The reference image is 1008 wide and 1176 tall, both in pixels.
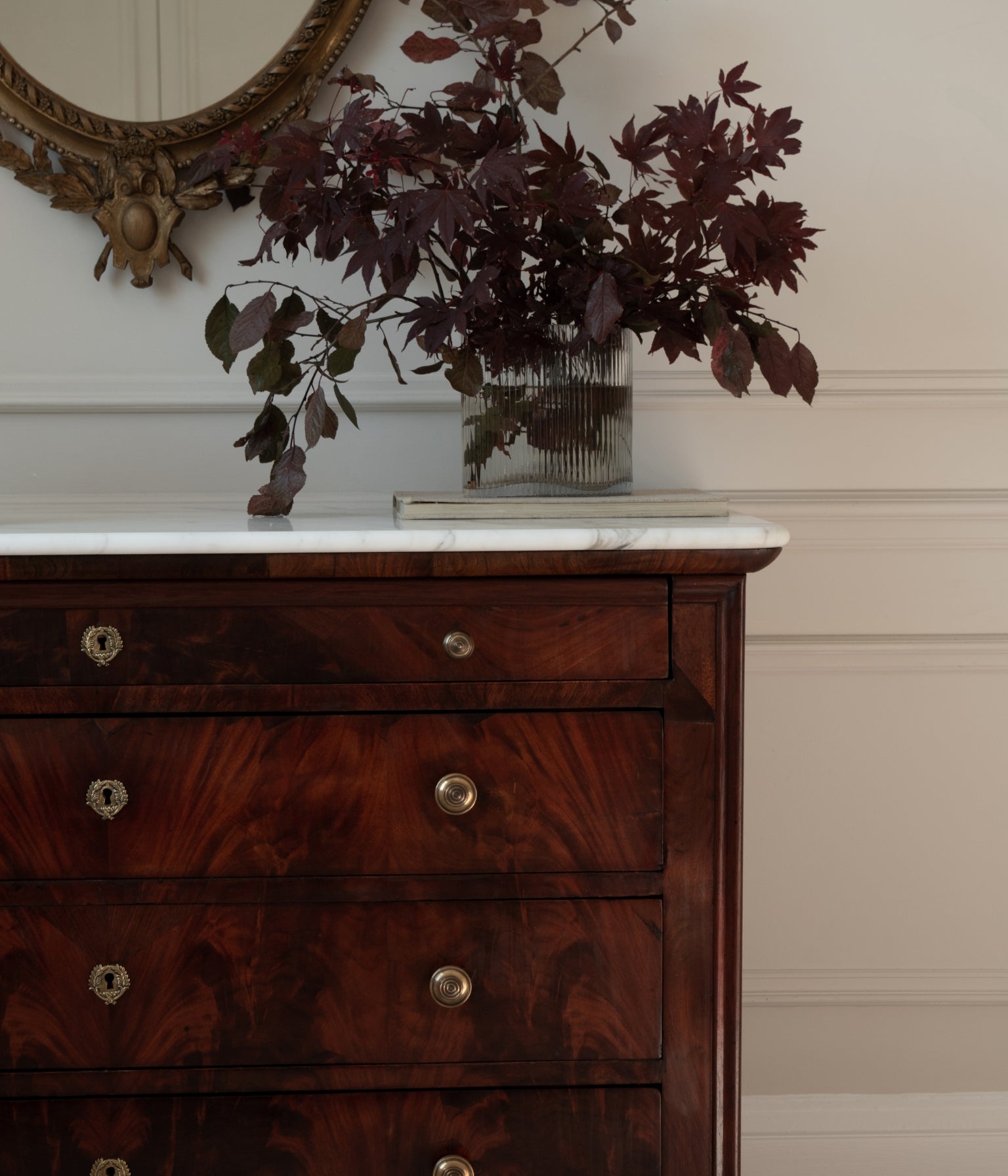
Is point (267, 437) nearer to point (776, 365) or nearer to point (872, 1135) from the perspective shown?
point (776, 365)

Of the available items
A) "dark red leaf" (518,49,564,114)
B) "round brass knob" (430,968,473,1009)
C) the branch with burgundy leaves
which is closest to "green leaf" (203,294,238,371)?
the branch with burgundy leaves

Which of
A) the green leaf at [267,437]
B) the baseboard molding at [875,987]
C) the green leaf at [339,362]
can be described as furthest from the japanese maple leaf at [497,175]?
the baseboard molding at [875,987]

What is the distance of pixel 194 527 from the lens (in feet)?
3.31

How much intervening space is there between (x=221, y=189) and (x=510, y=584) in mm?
771

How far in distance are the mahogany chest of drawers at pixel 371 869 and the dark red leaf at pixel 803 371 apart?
8.2 inches

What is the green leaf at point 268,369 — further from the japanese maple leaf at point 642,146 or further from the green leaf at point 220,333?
the japanese maple leaf at point 642,146

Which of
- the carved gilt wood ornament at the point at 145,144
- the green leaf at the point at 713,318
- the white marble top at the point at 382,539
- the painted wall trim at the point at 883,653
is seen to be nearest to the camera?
the white marble top at the point at 382,539

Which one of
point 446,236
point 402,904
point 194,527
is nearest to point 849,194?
point 446,236

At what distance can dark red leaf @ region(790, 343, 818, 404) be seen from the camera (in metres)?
1.03

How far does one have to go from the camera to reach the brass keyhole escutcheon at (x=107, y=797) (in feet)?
3.09

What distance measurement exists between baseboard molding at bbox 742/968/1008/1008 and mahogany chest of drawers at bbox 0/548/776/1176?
1.81 ft

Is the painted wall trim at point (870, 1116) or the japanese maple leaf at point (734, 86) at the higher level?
the japanese maple leaf at point (734, 86)

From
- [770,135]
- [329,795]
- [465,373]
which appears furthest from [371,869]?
[770,135]

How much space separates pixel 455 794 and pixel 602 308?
18.7 inches
